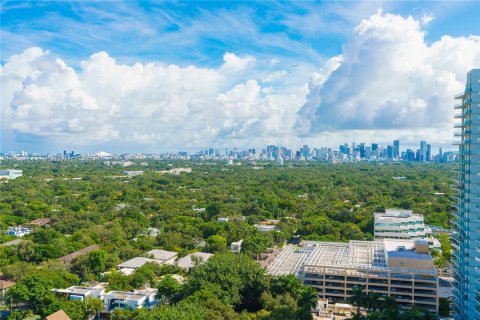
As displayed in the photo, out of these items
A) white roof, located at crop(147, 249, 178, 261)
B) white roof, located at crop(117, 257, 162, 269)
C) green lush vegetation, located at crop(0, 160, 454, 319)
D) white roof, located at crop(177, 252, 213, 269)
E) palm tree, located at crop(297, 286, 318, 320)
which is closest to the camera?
palm tree, located at crop(297, 286, 318, 320)

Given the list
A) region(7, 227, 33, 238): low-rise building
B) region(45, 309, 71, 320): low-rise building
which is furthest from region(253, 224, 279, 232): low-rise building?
region(45, 309, 71, 320): low-rise building

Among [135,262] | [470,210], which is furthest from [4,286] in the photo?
[470,210]

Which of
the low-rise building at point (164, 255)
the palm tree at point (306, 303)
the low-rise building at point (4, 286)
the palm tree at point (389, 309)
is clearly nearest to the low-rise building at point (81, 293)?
the low-rise building at point (4, 286)

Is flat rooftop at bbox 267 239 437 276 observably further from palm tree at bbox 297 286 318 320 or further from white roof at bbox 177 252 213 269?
palm tree at bbox 297 286 318 320

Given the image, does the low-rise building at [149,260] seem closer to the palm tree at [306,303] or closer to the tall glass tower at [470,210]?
the palm tree at [306,303]

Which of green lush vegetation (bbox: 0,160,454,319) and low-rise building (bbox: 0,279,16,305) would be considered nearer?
green lush vegetation (bbox: 0,160,454,319)

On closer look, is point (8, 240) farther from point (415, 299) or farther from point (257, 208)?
point (415, 299)

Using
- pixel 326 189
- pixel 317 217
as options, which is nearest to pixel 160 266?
pixel 317 217
